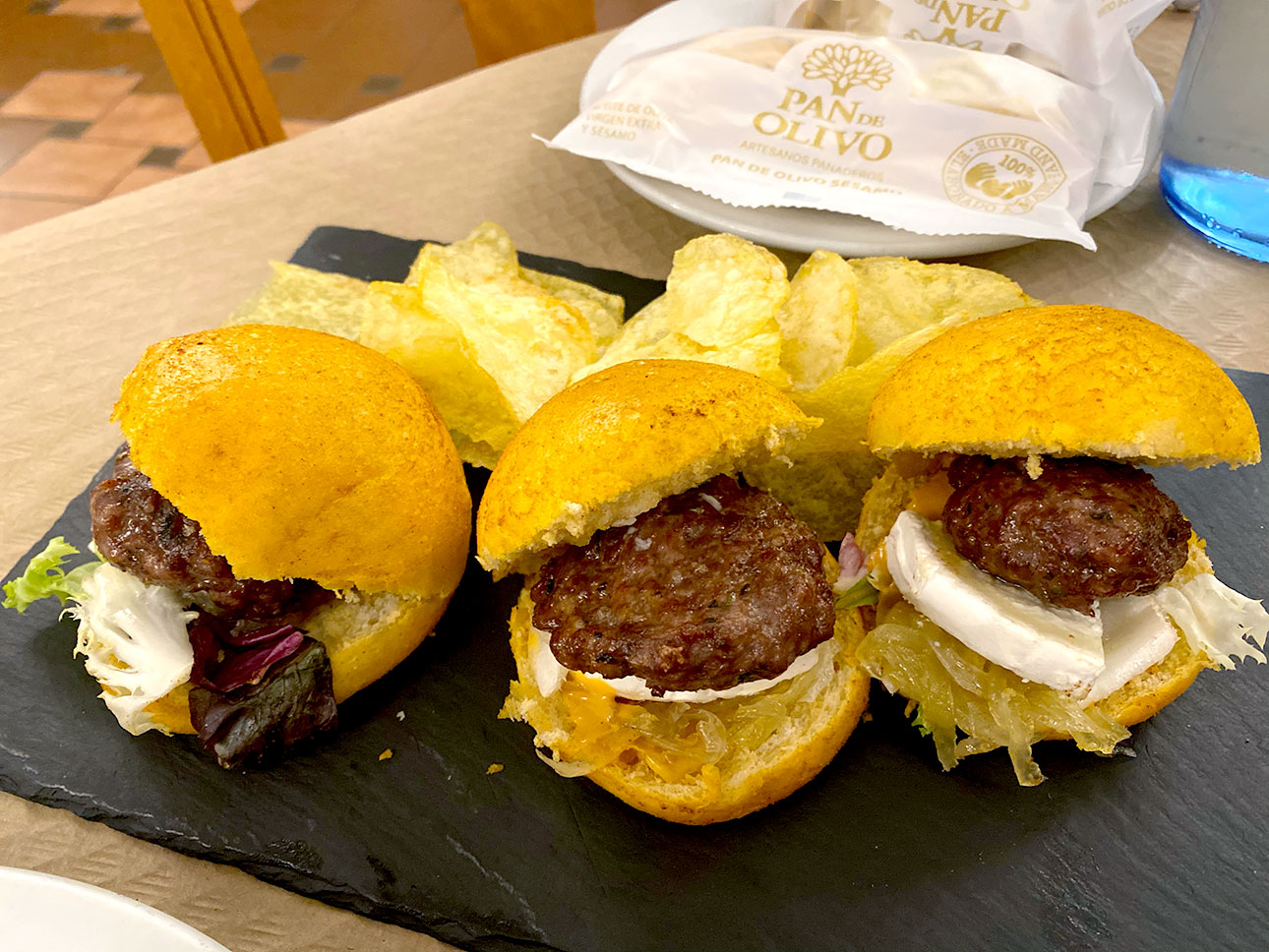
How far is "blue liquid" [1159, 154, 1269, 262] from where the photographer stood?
2730 mm

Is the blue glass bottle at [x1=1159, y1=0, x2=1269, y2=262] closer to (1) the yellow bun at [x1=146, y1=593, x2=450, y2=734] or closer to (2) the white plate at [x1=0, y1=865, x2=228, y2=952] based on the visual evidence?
(1) the yellow bun at [x1=146, y1=593, x2=450, y2=734]

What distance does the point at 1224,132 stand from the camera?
2607 mm

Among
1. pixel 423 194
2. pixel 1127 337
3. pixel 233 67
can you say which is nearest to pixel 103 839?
pixel 1127 337

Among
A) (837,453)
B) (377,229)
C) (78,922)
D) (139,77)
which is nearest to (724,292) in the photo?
(837,453)

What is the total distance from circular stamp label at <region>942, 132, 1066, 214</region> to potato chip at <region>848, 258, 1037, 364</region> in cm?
56

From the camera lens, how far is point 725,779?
169 cm

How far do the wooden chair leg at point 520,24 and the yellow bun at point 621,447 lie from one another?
9.84ft

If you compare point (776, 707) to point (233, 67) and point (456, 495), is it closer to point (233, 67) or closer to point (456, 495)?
point (456, 495)

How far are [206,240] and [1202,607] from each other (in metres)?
3.02

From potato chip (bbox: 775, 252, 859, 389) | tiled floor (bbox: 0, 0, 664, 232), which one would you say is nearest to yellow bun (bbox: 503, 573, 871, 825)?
potato chip (bbox: 775, 252, 859, 389)

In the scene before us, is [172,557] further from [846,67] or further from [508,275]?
[846,67]

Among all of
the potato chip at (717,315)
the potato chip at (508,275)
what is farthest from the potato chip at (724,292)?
the potato chip at (508,275)

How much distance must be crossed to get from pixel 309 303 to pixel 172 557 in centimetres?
92

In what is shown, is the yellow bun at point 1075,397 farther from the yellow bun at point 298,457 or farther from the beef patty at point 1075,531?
the yellow bun at point 298,457
